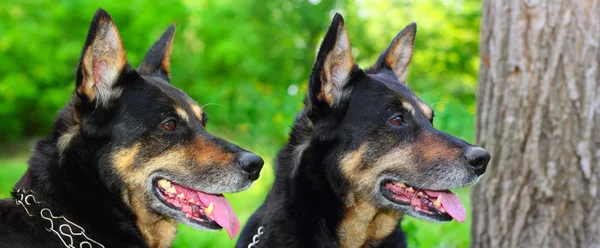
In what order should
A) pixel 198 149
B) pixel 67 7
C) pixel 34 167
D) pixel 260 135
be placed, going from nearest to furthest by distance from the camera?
pixel 34 167 < pixel 198 149 < pixel 260 135 < pixel 67 7

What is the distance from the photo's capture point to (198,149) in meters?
4.25

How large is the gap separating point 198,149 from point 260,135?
22.5 ft

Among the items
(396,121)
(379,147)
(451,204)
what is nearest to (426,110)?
(396,121)

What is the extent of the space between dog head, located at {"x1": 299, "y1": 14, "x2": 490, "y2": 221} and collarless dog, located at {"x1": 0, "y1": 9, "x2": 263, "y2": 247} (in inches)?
A: 21.1

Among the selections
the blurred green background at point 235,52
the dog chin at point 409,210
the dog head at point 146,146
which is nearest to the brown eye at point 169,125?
the dog head at point 146,146

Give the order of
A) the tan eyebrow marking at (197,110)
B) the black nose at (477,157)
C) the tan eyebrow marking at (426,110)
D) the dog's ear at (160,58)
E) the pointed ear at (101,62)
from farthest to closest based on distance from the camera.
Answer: the dog's ear at (160,58) < the tan eyebrow marking at (426,110) < the tan eyebrow marking at (197,110) < the black nose at (477,157) < the pointed ear at (101,62)

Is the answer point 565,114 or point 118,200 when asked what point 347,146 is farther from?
point 565,114

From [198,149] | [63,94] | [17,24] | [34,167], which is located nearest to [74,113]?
[34,167]

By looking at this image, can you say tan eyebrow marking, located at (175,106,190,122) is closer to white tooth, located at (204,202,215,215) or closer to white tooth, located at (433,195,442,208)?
white tooth, located at (204,202,215,215)

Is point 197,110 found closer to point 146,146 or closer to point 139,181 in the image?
point 146,146

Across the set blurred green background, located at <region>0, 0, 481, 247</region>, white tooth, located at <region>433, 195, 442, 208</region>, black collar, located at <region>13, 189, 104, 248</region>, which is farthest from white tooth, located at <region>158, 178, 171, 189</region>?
blurred green background, located at <region>0, 0, 481, 247</region>

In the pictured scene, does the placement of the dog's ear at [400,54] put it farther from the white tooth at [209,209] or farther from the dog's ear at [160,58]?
the white tooth at [209,209]

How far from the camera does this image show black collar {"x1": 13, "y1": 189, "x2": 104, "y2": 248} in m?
3.85

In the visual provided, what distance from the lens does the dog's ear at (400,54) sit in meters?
5.02
